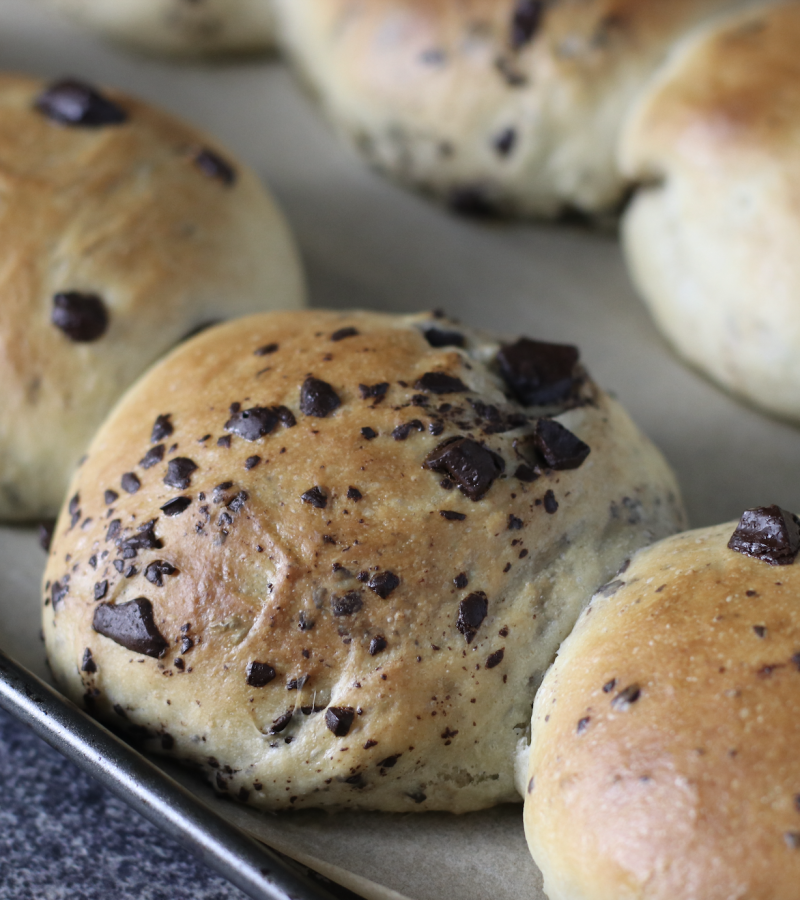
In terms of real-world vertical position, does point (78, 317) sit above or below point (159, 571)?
above

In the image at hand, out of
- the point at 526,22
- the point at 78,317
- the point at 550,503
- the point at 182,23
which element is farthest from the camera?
the point at 182,23

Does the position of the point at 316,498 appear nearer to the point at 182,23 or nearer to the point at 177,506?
the point at 177,506

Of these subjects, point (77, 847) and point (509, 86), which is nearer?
point (77, 847)

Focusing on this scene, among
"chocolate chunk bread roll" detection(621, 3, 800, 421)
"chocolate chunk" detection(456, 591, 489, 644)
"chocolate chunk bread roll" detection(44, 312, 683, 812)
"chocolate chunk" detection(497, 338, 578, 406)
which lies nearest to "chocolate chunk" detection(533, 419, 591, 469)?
"chocolate chunk bread roll" detection(44, 312, 683, 812)

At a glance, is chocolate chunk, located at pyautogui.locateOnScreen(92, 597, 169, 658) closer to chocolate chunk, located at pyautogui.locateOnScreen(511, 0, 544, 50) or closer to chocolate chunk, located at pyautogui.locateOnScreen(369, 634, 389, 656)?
chocolate chunk, located at pyautogui.locateOnScreen(369, 634, 389, 656)

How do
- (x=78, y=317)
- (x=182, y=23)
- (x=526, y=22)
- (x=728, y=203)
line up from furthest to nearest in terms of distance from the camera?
(x=182, y=23) < (x=526, y=22) < (x=728, y=203) < (x=78, y=317)

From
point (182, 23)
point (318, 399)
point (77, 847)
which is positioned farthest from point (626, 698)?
point (182, 23)

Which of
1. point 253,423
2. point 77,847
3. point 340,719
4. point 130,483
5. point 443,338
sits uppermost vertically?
point 443,338
